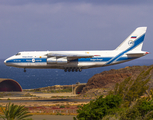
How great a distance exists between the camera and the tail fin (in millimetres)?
54656

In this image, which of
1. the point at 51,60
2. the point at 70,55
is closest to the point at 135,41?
the point at 70,55

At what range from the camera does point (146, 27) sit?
56844 millimetres

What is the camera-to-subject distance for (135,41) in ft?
182

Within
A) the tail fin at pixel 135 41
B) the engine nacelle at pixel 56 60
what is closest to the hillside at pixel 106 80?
the tail fin at pixel 135 41

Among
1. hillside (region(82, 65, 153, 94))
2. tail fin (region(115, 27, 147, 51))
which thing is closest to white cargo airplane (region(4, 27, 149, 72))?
tail fin (region(115, 27, 147, 51))

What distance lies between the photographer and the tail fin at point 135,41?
54.7m

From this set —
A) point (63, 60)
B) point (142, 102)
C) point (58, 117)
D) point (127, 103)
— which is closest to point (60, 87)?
point (63, 60)

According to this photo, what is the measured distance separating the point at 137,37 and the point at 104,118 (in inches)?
1306

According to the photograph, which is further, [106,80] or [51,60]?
[106,80]

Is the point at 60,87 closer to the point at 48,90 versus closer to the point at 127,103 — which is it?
the point at 48,90

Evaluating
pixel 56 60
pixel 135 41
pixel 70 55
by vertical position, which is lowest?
pixel 56 60

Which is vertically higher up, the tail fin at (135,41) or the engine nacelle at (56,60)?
the tail fin at (135,41)

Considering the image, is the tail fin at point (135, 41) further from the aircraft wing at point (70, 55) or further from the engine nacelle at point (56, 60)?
the engine nacelle at point (56, 60)

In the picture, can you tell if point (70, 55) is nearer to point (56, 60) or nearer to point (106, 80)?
point (56, 60)
